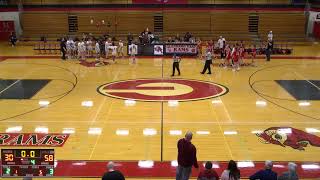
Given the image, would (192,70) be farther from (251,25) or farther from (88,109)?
(251,25)

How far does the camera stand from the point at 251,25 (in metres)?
38.1

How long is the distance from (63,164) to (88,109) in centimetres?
553

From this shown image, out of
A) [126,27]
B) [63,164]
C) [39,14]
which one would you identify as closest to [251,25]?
[126,27]

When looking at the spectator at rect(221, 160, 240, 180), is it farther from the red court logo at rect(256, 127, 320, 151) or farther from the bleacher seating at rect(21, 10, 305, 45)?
the bleacher seating at rect(21, 10, 305, 45)

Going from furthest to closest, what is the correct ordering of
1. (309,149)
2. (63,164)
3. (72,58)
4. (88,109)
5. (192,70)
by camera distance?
1. (72,58)
2. (192,70)
3. (88,109)
4. (309,149)
5. (63,164)

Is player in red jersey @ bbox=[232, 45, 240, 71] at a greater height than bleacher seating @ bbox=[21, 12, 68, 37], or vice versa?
bleacher seating @ bbox=[21, 12, 68, 37]

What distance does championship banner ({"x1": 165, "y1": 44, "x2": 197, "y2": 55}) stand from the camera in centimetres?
3005

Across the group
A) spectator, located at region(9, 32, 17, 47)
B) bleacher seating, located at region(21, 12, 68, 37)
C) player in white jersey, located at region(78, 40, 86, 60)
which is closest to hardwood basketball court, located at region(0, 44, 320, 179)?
player in white jersey, located at region(78, 40, 86, 60)

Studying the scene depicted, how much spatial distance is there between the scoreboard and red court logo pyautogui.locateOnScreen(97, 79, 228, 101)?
10.1 m

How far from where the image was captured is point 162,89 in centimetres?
1994

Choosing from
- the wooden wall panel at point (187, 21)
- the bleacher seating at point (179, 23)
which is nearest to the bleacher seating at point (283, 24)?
the bleacher seating at point (179, 23)

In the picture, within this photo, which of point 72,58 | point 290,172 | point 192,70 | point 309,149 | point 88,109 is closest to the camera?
point 290,172

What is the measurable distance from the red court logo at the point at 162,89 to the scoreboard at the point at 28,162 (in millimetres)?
10111

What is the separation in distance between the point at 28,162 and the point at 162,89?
1218 centimetres
